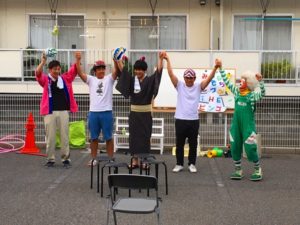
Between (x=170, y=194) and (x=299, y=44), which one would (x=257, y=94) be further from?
(x=299, y=44)

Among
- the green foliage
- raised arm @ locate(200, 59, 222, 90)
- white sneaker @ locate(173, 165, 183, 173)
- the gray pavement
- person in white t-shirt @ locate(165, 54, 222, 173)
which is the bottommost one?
the gray pavement

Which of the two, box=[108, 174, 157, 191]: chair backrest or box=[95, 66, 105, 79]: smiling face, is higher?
box=[95, 66, 105, 79]: smiling face

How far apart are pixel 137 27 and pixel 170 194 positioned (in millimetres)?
8679

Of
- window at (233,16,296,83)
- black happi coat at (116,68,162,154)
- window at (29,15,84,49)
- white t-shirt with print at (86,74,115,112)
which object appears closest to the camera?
black happi coat at (116,68,162,154)

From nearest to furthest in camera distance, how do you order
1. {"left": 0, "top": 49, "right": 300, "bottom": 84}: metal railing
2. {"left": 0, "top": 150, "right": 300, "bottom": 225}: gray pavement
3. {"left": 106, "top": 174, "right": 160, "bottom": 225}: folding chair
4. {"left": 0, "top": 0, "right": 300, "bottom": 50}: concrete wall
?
{"left": 106, "top": 174, "right": 160, "bottom": 225}: folding chair < {"left": 0, "top": 150, "right": 300, "bottom": 225}: gray pavement < {"left": 0, "top": 49, "right": 300, "bottom": 84}: metal railing < {"left": 0, "top": 0, "right": 300, "bottom": 50}: concrete wall

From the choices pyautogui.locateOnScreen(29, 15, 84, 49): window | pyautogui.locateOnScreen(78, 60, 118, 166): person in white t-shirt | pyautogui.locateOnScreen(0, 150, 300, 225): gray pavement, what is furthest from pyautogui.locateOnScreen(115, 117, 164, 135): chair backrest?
pyautogui.locateOnScreen(29, 15, 84, 49): window

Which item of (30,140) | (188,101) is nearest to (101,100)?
(188,101)

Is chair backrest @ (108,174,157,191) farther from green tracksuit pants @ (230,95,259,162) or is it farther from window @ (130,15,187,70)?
window @ (130,15,187,70)

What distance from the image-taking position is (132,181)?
4570mm

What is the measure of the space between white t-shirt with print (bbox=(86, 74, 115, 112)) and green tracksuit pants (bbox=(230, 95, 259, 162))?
2231mm

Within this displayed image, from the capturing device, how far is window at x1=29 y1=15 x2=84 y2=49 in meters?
A: 14.8

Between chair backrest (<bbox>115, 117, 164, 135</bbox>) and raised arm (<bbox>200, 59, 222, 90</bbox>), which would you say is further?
chair backrest (<bbox>115, 117, 164, 135</bbox>)

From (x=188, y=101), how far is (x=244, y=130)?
108 centimetres

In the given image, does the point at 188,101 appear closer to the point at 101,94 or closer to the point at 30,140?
the point at 101,94
